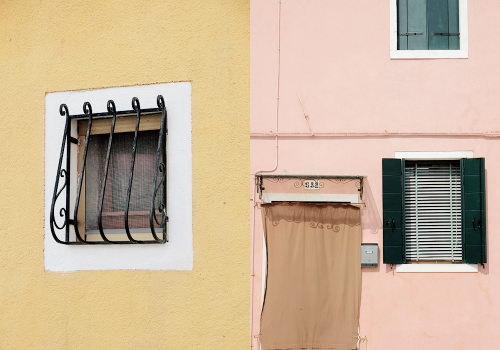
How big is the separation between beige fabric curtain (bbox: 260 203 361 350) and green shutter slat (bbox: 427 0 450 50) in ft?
5.99

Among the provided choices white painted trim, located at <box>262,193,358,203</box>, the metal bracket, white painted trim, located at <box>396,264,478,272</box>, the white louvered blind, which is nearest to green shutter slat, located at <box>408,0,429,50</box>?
the white louvered blind

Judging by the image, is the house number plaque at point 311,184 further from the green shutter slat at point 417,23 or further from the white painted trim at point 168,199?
the green shutter slat at point 417,23

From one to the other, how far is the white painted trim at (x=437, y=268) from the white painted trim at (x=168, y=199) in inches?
81.4

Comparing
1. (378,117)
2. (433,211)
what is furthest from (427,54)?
(433,211)

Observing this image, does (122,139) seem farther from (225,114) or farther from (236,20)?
(236,20)

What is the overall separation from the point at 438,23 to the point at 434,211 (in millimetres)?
1854

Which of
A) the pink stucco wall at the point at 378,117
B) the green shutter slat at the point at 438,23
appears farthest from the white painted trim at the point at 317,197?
the green shutter slat at the point at 438,23

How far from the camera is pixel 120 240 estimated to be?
622 centimetres

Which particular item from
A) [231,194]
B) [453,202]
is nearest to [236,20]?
[231,194]

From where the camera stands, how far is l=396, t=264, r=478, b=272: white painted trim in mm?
5645

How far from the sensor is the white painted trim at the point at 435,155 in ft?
18.8

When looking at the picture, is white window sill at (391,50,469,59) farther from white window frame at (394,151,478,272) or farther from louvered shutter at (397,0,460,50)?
white window frame at (394,151,478,272)

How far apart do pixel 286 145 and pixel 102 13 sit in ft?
7.96

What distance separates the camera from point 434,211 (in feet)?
19.1
